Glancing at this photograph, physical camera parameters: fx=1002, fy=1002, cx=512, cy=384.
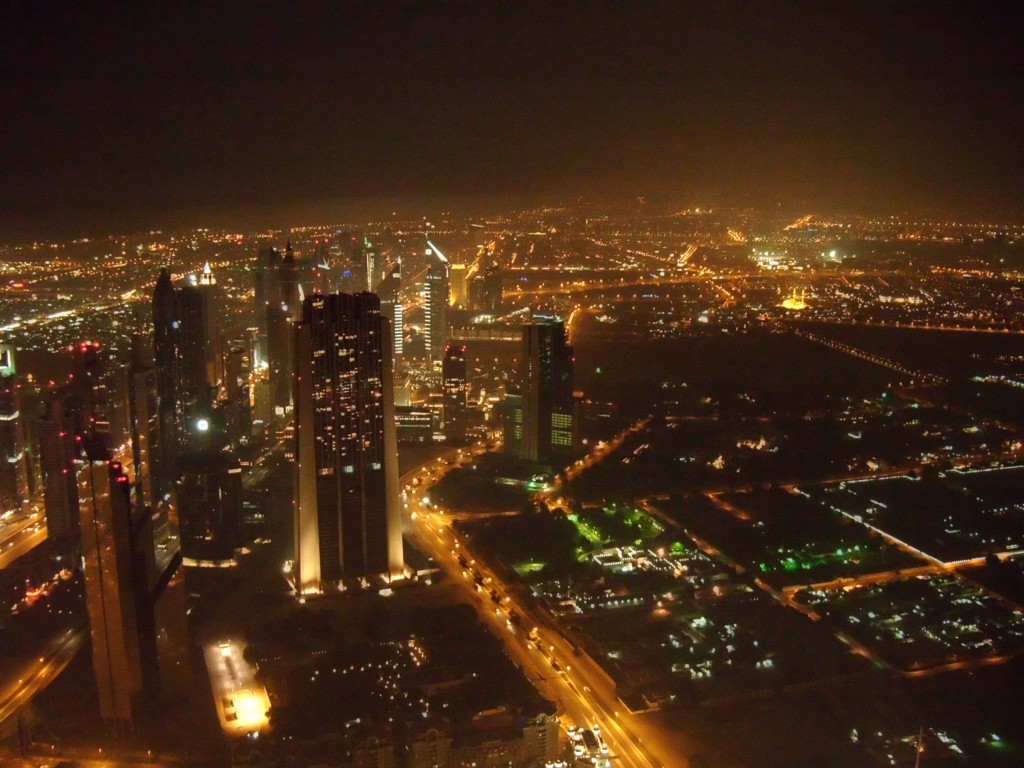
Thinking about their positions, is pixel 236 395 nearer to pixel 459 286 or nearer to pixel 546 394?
pixel 546 394

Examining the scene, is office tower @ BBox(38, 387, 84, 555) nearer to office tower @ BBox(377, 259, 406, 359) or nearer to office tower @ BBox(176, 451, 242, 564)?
office tower @ BBox(176, 451, 242, 564)

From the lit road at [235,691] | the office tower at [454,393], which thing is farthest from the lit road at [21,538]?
the office tower at [454,393]

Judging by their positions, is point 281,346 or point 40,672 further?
point 281,346

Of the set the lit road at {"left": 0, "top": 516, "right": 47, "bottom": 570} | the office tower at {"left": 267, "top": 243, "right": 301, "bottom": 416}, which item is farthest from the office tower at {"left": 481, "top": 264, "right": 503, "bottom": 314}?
the lit road at {"left": 0, "top": 516, "right": 47, "bottom": 570}

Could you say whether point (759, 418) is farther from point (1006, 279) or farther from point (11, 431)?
point (11, 431)

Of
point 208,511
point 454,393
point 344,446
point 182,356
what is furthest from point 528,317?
point 208,511

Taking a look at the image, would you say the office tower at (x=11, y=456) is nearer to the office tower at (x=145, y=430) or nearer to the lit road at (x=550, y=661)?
the office tower at (x=145, y=430)
